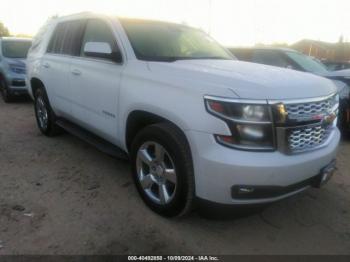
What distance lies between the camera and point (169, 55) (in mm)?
3904

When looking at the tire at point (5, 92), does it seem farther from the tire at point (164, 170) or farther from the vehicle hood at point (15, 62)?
the tire at point (164, 170)

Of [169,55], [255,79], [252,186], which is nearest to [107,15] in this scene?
[169,55]

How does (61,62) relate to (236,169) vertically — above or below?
above

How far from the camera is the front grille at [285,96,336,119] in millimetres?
2756

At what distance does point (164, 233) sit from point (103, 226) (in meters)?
0.56

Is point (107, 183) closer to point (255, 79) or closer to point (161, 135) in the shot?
point (161, 135)

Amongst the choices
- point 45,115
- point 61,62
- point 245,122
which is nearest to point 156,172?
point 245,122

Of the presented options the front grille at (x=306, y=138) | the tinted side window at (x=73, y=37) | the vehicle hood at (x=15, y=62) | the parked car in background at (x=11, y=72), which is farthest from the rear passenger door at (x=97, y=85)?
the vehicle hood at (x=15, y=62)

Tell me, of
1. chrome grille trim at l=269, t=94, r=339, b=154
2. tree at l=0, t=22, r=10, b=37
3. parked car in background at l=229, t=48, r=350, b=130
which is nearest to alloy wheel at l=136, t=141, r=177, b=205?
chrome grille trim at l=269, t=94, r=339, b=154

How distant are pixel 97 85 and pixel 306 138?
228 centimetres

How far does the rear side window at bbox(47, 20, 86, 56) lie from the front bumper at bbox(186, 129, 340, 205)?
263cm

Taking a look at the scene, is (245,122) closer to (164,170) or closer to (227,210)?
(227,210)

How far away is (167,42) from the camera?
4.10 meters

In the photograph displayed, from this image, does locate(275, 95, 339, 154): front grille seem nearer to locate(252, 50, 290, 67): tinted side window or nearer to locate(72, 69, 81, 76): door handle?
locate(72, 69, 81, 76): door handle
